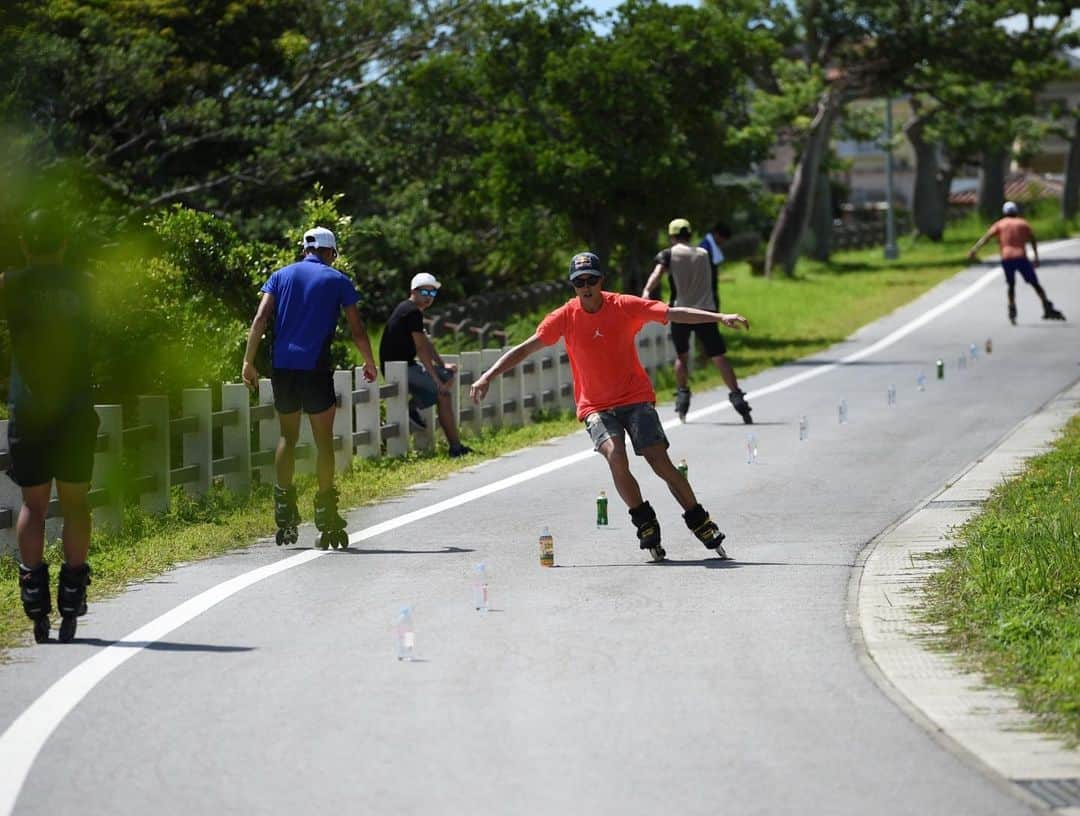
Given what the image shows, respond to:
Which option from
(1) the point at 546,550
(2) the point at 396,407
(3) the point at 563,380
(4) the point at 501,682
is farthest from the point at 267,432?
(4) the point at 501,682

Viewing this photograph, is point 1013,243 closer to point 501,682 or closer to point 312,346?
point 312,346

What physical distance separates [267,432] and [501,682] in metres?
7.94

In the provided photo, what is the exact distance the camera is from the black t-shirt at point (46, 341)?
939 cm

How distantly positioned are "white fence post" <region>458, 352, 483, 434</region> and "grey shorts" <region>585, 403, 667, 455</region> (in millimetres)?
8011

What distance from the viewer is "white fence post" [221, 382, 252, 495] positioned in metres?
15.1

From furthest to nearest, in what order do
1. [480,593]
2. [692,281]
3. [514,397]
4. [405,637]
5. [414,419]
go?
→ [514,397] < [692,281] < [414,419] < [480,593] < [405,637]

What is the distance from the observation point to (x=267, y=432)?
1597 cm

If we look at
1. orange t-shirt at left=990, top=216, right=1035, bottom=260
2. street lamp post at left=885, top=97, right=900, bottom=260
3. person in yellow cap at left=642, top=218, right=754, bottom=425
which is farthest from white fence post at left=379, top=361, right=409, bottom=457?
street lamp post at left=885, top=97, right=900, bottom=260

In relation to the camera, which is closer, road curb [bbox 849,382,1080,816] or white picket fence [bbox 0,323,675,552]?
road curb [bbox 849,382,1080,816]

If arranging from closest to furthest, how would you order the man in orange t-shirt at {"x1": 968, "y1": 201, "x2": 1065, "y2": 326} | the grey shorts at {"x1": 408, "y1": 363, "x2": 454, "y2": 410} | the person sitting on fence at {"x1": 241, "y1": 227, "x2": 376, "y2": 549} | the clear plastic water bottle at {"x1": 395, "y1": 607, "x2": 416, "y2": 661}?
the clear plastic water bottle at {"x1": 395, "y1": 607, "x2": 416, "y2": 661} → the person sitting on fence at {"x1": 241, "y1": 227, "x2": 376, "y2": 549} → the grey shorts at {"x1": 408, "y1": 363, "x2": 454, "y2": 410} → the man in orange t-shirt at {"x1": 968, "y1": 201, "x2": 1065, "y2": 326}

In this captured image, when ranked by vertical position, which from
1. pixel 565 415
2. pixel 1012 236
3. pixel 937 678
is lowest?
pixel 565 415

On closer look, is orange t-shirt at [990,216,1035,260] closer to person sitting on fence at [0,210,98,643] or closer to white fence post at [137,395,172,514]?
white fence post at [137,395,172,514]

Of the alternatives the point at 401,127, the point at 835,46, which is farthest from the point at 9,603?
the point at 835,46

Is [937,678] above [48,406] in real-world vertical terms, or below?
below
